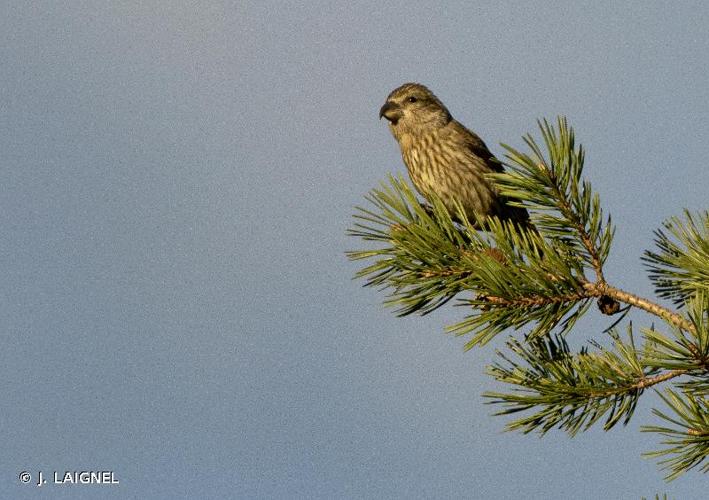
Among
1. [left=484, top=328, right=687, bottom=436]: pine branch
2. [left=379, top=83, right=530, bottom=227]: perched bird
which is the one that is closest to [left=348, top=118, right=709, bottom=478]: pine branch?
[left=484, top=328, right=687, bottom=436]: pine branch

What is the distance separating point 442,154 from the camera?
371 inches

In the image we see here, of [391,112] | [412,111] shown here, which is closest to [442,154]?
[412,111]

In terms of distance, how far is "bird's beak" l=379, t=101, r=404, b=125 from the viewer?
10070mm

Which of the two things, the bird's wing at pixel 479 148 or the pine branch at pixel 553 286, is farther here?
the bird's wing at pixel 479 148

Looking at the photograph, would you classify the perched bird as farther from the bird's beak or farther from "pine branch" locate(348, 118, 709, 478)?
"pine branch" locate(348, 118, 709, 478)

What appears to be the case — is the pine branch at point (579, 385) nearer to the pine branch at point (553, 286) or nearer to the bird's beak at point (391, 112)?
the pine branch at point (553, 286)

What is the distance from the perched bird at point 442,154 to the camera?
352 inches

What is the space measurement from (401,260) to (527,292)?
32.2 inches

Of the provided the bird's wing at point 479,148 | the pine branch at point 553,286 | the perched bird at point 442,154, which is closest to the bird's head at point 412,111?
the perched bird at point 442,154

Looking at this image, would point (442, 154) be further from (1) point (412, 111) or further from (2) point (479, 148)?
(1) point (412, 111)

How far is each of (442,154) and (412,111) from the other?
0.91m

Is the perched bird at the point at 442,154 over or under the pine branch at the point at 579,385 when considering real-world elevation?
over

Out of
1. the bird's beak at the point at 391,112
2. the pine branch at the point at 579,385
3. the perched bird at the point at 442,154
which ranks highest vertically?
the bird's beak at the point at 391,112

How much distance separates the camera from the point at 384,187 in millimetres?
5434
